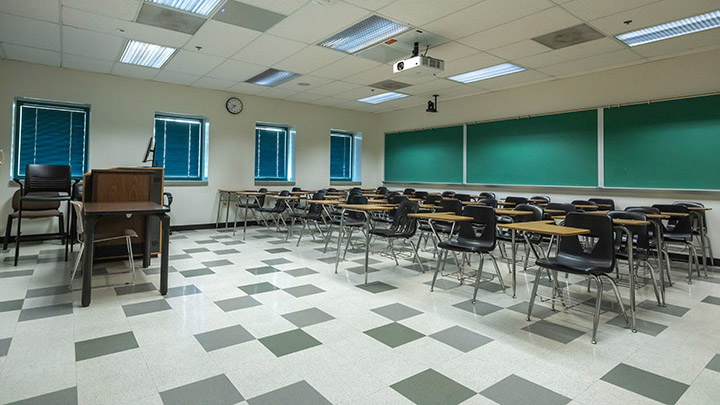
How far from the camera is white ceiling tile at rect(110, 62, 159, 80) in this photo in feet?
21.3

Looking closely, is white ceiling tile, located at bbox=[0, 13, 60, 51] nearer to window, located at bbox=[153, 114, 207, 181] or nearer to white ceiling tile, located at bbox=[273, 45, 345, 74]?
window, located at bbox=[153, 114, 207, 181]

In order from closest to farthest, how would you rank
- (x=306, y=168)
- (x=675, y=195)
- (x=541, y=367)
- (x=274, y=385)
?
(x=274, y=385) → (x=541, y=367) → (x=675, y=195) → (x=306, y=168)

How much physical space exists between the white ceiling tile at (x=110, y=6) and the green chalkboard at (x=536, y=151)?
6.48 meters

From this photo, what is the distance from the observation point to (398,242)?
22.3ft

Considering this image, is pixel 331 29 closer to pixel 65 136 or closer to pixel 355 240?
pixel 355 240

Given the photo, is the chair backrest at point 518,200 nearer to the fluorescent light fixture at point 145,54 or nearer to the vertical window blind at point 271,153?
the vertical window blind at point 271,153

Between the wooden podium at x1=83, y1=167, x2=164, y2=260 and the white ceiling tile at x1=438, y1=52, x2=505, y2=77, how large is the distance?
185 inches

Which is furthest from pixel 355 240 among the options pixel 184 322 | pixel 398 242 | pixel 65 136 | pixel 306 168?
pixel 65 136

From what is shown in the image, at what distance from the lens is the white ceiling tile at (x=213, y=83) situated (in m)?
7.38

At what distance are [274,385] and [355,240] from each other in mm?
4798

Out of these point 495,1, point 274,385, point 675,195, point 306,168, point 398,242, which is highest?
point 495,1

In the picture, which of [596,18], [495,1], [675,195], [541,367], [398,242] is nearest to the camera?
[541,367]

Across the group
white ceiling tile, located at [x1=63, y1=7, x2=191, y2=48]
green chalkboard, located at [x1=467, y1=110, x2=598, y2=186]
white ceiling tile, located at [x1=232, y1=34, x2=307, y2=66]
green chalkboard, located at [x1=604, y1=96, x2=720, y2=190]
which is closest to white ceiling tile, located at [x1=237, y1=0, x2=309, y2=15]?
white ceiling tile, located at [x1=232, y1=34, x2=307, y2=66]

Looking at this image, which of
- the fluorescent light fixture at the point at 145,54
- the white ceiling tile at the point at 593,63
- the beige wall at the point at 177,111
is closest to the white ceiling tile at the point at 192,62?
the fluorescent light fixture at the point at 145,54
